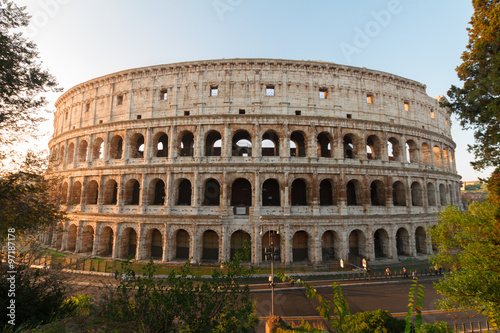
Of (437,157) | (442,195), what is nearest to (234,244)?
(442,195)

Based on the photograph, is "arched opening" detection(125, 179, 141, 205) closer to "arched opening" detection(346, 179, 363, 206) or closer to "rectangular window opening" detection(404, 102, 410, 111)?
"arched opening" detection(346, 179, 363, 206)

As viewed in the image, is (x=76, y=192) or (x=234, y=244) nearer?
(x=234, y=244)

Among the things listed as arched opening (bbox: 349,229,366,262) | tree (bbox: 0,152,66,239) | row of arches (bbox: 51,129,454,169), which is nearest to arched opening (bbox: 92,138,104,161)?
row of arches (bbox: 51,129,454,169)

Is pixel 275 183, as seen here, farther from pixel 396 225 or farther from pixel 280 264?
pixel 396 225

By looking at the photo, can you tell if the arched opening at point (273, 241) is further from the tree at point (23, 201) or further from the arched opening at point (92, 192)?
the arched opening at point (92, 192)

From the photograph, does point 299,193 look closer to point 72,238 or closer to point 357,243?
point 357,243

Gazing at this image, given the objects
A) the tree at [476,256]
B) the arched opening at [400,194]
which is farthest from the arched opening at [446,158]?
the tree at [476,256]

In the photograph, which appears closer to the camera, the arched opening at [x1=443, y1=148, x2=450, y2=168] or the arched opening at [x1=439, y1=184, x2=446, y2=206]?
the arched opening at [x1=439, y1=184, x2=446, y2=206]
